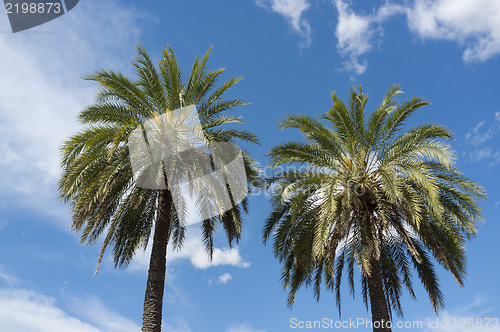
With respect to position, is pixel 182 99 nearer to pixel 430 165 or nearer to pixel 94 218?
pixel 94 218

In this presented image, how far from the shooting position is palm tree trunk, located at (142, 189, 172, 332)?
40.3 feet

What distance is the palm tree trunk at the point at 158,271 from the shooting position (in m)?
12.3

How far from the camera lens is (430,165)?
44.4ft

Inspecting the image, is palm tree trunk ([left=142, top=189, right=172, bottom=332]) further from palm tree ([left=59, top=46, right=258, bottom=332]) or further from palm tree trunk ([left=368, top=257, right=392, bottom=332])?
palm tree trunk ([left=368, top=257, right=392, bottom=332])

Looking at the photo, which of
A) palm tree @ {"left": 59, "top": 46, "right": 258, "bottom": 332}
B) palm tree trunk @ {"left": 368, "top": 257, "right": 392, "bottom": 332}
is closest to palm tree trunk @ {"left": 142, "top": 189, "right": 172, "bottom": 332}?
palm tree @ {"left": 59, "top": 46, "right": 258, "bottom": 332}

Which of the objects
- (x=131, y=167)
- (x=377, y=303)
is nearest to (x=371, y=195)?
(x=377, y=303)

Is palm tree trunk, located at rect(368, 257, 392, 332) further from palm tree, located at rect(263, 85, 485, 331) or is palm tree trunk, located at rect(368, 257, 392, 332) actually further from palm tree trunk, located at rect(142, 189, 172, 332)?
palm tree trunk, located at rect(142, 189, 172, 332)

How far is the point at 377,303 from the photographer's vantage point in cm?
1291

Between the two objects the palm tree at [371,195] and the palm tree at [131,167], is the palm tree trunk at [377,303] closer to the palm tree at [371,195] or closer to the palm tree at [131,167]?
the palm tree at [371,195]

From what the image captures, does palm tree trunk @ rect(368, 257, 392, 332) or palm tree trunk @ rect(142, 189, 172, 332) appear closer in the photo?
palm tree trunk @ rect(142, 189, 172, 332)

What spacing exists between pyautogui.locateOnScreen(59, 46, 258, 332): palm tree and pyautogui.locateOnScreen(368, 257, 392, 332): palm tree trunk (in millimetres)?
4262

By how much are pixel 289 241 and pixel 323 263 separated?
1.38 metres

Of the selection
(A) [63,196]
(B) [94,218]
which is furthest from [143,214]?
(A) [63,196]

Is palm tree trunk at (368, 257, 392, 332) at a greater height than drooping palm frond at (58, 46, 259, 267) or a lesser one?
lesser
